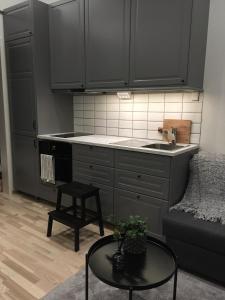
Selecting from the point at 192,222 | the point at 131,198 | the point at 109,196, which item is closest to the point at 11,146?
the point at 109,196

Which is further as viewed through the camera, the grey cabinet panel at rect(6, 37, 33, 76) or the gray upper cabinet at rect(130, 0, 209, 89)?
the grey cabinet panel at rect(6, 37, 33, 76)

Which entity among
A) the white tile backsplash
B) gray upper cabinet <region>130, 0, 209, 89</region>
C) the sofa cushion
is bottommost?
the sofa cushion

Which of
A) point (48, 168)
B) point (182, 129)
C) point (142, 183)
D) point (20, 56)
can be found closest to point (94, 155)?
point (142, 183)

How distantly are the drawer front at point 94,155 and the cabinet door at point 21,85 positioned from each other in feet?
2.38

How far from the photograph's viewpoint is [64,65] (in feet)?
9.63

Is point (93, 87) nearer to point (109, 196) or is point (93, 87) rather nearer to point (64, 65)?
point (64, 65)

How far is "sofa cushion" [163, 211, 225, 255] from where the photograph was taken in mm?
1695

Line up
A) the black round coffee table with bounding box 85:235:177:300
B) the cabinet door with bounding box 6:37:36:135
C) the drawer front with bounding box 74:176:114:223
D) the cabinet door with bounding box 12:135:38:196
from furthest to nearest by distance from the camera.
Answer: the cabinet door with bounding box 12:135:38:196
the cabinet door with bounding box 6:37:36:135
the drawer front with bounding box 74:176:114:223
the black round coffee table with bounding box 85:235:177:300

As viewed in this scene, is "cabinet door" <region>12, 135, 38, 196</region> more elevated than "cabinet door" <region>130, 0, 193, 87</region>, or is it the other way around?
"cabinet door" <region>130, 0, 193, 87</region>

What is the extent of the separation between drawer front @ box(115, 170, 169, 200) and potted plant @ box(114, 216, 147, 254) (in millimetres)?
786

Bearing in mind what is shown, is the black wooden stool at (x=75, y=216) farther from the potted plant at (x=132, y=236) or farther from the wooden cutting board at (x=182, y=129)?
the wooden cutting board at (x=182, y=129)

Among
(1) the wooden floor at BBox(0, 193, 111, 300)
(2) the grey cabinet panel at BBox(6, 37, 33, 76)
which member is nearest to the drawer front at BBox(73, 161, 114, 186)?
(1) the wooden floor at BBox(0, 193, 111, 300)

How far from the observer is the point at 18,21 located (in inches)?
116

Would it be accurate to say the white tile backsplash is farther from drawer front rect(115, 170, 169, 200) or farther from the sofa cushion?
the sofa cushion
